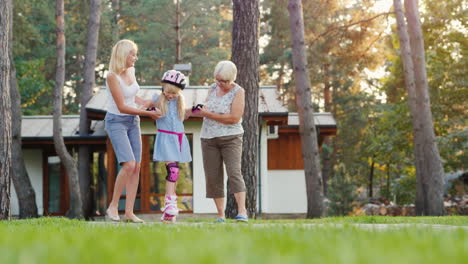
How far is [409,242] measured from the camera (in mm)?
3027

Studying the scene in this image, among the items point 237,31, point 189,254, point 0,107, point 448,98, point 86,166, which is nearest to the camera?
point 189,254

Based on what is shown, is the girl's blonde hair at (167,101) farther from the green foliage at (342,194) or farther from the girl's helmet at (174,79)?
the green foliage at (342,194)

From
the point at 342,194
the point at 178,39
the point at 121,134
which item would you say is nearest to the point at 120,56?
the point at 121,134

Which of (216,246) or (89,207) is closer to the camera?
(216,246)

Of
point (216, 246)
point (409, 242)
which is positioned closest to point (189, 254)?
point (216, 246)

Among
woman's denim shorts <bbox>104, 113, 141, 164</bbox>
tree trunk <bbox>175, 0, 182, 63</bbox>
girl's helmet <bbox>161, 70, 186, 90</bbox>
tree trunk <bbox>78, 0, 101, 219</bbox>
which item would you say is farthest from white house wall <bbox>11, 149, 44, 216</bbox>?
girl's helmet <bbox>161, 70, 186, 90</bbox>

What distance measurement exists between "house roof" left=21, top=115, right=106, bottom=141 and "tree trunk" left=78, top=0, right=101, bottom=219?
0.51 meters

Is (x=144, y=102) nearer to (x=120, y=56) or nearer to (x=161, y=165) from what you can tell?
(x=120, y=56)

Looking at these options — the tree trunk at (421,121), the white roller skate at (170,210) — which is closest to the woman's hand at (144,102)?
the white roller skate at (170,210)

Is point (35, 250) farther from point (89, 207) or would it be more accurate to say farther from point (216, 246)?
point (89, 207)

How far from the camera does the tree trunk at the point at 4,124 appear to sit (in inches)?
323

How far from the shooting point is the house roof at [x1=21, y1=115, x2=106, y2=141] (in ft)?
62.5

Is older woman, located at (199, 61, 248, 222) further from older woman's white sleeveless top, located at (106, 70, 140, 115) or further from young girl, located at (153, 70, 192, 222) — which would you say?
older woman's white sleeveless top, located at (106, 70, 140, 115)

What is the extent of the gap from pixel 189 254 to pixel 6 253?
2.15 feet
